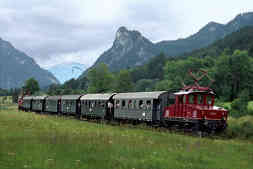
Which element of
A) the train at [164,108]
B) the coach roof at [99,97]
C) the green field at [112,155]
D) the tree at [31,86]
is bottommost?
the green field at [112,155]

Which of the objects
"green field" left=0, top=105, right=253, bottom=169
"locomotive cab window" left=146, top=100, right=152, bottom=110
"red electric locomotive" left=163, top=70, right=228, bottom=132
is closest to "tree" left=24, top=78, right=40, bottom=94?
"locomotive cab window" left=146, top=100, right=152, bottom=110

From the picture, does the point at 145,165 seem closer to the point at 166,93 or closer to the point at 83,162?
the point at 83,162

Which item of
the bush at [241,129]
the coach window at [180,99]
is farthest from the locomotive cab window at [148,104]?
the bush at [241,129]

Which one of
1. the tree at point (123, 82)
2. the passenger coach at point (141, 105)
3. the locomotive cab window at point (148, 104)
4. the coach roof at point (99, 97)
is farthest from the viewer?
→ the tree at point (123, 82)

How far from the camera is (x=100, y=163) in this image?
11930 mm

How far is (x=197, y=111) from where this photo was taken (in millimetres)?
24594

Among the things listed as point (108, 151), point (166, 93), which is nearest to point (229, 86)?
point (166, 93)

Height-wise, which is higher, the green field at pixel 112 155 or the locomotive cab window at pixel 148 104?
the locomotive cab window at pixel 148 104

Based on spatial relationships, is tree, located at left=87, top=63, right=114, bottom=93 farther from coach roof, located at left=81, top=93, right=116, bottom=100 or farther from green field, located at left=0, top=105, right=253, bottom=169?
green field, located at left=0, top=105, right=253, bottom=169

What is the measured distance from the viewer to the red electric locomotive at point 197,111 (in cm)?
2456

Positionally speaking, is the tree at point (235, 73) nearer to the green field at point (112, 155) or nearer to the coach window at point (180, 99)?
the coach window at point (180, 99)

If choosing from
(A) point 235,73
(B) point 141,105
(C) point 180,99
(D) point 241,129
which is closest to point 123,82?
(A) point 235,73

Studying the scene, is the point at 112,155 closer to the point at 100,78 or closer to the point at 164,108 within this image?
the point at 164,108

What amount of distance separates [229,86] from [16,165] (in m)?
110
